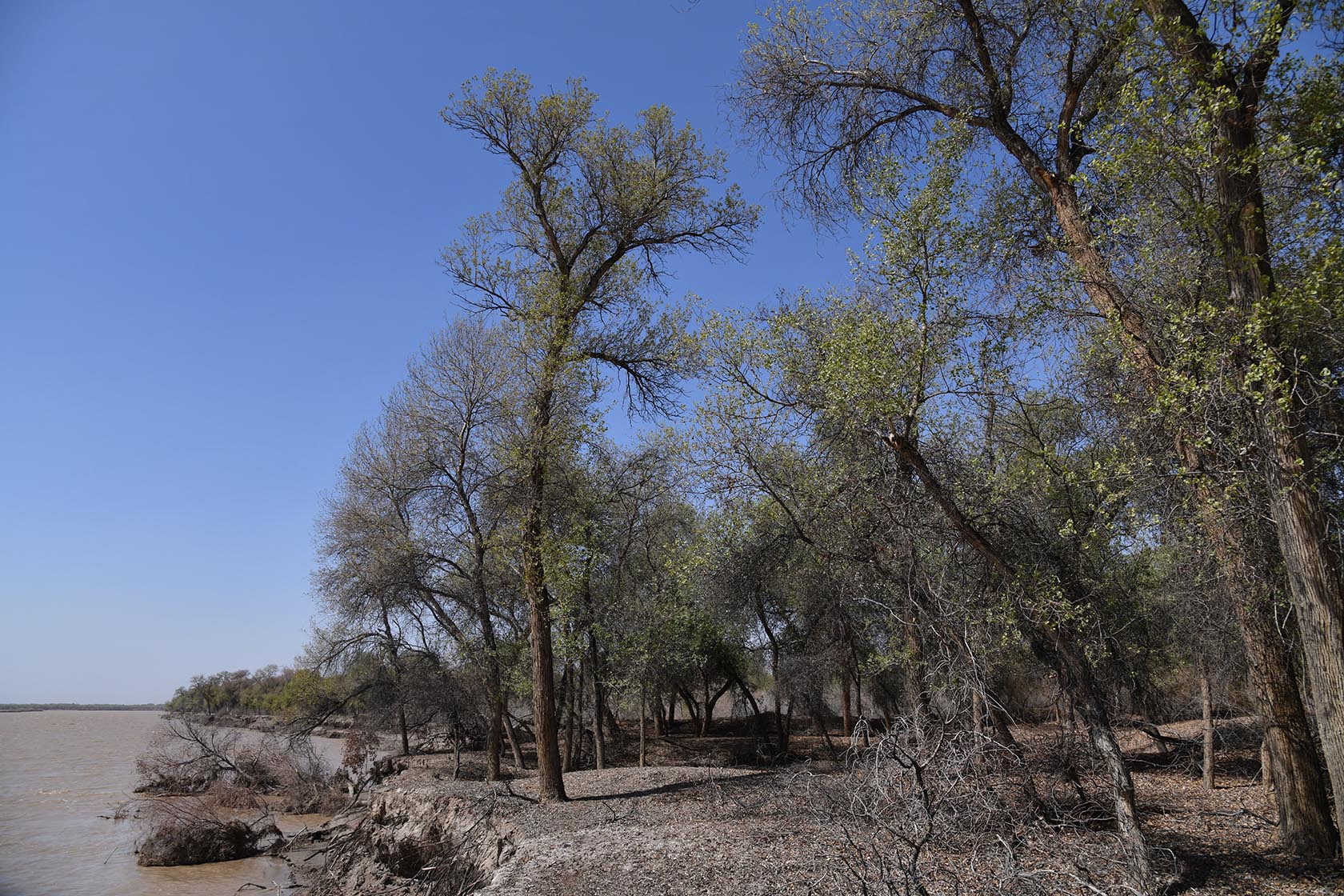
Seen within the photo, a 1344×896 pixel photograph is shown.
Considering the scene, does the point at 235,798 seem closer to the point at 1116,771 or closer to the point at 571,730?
the point at 571,730

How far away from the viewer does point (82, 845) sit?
17.2 m

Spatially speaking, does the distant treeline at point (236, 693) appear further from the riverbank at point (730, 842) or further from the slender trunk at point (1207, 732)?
the slender trunk at point (1207, 732)

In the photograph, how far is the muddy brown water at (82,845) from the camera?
1391 cm

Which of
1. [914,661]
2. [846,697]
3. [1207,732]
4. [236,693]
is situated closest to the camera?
[914,661]

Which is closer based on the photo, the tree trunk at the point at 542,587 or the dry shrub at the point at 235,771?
the tree trunk at the point at 542,587

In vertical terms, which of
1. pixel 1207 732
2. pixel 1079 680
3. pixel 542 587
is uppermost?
pixel 542 587

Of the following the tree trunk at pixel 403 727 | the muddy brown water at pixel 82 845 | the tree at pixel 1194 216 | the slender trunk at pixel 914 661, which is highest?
the tree at pixel 1194 216

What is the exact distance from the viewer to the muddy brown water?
13906 millimetres

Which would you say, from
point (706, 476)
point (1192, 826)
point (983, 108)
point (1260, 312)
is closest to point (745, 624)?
point (706, 476)

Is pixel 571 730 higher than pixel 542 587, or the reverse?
pixel 542 587

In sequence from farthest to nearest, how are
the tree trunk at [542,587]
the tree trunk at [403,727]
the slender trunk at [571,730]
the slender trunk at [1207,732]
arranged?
the tree trunk at [403,727]
the slender trunk at [571,730]
the tree trunk at [542,587]
the slender trunk at [1207,732]

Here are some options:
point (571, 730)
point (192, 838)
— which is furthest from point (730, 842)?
point (192, 838)

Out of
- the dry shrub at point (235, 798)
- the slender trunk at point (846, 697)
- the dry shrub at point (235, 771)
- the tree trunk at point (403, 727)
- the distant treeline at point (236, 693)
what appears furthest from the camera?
the distant treeline at point (236, 693)

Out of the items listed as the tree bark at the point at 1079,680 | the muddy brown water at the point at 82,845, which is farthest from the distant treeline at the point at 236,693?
the tree bark at the point at 1079,680
